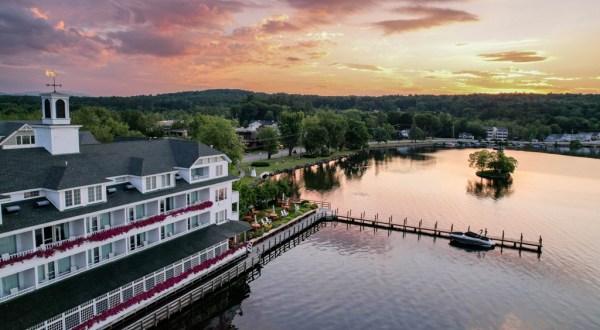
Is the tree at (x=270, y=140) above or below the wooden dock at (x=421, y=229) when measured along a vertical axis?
above

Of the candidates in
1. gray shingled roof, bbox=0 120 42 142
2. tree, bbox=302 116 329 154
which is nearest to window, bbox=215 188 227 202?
gray shingled roof, bbox=0 120 42 142

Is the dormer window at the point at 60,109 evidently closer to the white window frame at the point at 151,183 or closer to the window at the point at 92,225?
the white window frame at the point at 151,183

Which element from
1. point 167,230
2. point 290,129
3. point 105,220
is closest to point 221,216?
point 167,230

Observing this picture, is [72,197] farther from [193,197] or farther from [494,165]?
[494,165]

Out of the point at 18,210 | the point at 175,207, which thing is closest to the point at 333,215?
the point at 175,207

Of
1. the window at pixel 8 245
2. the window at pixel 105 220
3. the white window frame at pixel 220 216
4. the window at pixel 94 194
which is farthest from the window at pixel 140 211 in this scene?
the window at pixel 8 245

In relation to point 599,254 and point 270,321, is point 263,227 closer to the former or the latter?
point 270,321
